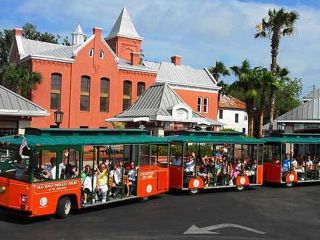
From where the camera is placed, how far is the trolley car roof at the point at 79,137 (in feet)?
45.6

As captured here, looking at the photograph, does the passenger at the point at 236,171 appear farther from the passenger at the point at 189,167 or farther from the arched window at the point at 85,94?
the arched window at the point at 85,94

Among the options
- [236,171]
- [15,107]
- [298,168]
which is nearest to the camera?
[236,171]

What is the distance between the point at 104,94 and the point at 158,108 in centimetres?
1234

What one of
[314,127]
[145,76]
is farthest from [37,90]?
[314,127]

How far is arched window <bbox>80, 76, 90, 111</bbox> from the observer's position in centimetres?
4875

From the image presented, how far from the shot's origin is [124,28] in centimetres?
6084

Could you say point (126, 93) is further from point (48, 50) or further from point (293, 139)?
point (293, 139)

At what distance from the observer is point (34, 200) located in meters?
13.2

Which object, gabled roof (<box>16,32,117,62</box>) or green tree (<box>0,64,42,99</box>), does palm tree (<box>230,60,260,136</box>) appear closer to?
gabled roof (<box>16,32,117,62</box>)

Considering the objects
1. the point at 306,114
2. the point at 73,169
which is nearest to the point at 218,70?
the point at 306,114

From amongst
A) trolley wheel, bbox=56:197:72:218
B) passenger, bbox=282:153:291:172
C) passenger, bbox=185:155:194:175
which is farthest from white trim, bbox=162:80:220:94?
trolley wheel, bbox=56:197:72:218

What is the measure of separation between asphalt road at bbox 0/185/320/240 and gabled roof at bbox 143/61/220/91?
37.4 metres

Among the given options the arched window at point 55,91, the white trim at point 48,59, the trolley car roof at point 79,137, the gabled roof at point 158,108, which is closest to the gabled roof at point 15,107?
the trolley car roof at point 79,137

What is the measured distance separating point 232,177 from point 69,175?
9249 mm
